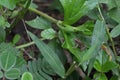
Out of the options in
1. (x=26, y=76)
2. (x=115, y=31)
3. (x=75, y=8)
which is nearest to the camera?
(x=26, y=76)

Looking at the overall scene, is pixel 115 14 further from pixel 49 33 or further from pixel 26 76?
pixel 26 76

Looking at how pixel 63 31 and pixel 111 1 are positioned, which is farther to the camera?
pixel 111 1

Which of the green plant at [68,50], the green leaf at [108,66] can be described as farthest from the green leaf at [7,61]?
the green leaf at [108,66]

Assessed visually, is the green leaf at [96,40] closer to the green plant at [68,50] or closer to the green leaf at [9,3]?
the green plant at [68,50]

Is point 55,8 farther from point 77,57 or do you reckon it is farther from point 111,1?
point 77,57

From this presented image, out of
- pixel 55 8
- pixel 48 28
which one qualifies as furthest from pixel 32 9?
pixel 55 8

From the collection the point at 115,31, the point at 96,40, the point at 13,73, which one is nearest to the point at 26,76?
the point at 13,73
